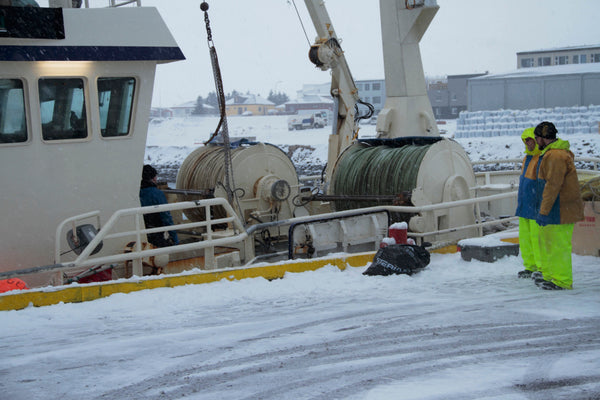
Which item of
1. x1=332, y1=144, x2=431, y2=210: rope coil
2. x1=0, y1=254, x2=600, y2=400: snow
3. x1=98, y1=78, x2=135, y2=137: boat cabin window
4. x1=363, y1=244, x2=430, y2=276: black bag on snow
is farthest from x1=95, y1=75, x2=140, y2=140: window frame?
x1=332, y1=144, x2=431, y2=210: rope coil

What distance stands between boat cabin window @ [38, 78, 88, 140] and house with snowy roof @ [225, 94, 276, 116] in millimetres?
83401

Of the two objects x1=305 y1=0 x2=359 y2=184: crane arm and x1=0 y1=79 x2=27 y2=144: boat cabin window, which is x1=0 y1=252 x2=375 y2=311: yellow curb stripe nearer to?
x1=0 y1=79 x2=27 y2=144: boat cabin window

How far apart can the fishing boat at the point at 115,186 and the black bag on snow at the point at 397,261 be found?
55 centimetres

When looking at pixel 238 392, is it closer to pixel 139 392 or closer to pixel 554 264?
pixel 139 392

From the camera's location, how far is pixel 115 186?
320 inches

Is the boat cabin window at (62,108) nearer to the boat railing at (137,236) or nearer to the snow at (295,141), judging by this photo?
the boat railing at (137,236)

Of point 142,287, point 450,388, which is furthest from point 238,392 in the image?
point 142,287

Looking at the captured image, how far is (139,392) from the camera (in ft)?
14.9

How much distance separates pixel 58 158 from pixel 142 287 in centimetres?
187

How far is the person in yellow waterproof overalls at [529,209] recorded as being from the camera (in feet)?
23.0

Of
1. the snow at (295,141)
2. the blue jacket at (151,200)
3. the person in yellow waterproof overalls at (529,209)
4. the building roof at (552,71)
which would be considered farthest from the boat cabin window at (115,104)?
the building roof at (552,71)

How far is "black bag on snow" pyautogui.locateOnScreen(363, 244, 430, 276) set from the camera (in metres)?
7.52

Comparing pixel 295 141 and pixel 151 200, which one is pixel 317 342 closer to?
pixel 151 200

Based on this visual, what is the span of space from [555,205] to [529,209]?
398 millimetres
